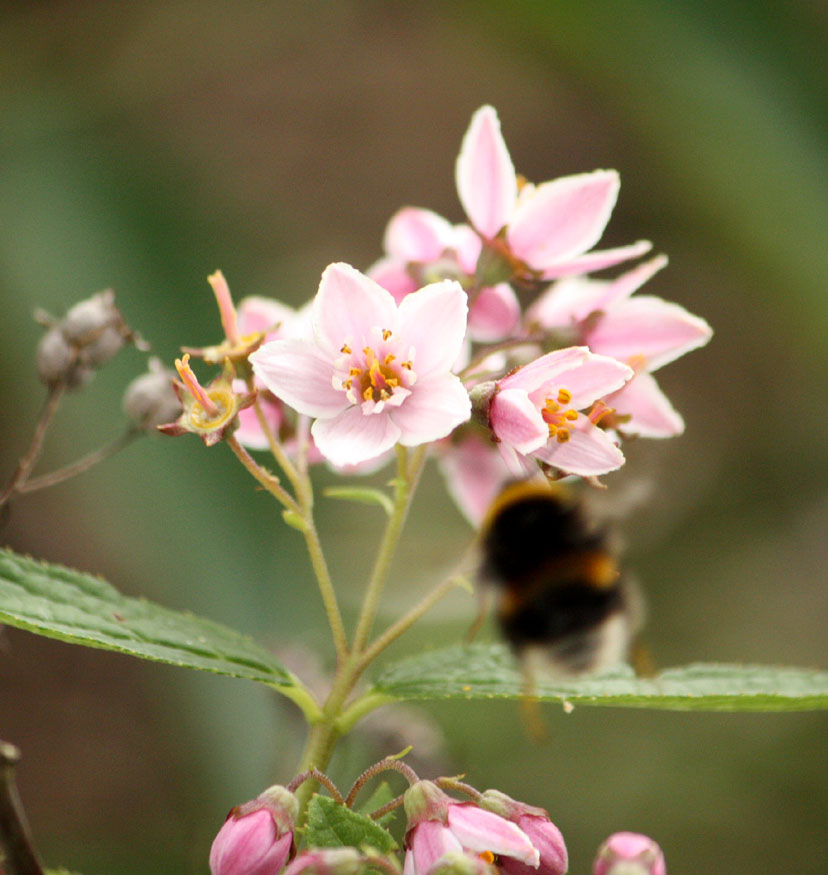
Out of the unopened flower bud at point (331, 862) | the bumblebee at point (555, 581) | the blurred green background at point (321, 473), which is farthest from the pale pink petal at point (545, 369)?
the blurred green background at point (321, 473)

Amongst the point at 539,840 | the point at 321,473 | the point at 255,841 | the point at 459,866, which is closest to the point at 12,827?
the point at 255,841

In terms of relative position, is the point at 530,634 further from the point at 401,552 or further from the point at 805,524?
the point at 805,524

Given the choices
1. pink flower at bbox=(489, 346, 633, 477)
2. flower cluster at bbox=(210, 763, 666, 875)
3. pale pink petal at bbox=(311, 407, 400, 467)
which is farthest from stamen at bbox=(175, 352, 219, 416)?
flower cluster at bbox=(210, 763, 666, 875)

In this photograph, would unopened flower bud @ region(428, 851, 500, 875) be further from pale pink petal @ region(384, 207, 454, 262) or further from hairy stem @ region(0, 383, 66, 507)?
pale pink petal @ region(384, 207, 454, 262)

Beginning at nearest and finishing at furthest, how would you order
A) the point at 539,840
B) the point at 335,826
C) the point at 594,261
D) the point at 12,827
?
the point at 12,827 → the point at 335,826 → the point at 539,840 → the point at 594,261

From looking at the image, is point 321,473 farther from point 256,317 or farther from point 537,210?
point 537,210

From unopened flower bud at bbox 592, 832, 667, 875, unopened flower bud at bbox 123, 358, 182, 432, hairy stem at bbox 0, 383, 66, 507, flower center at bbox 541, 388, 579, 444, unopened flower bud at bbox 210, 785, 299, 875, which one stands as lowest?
unopened flower bud at bbox 210, 785, 299, 875

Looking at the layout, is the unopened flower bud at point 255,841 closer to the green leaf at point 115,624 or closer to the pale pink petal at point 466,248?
the green leaf at point 115,624

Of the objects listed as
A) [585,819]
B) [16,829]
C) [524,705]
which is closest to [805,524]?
[585,819]
